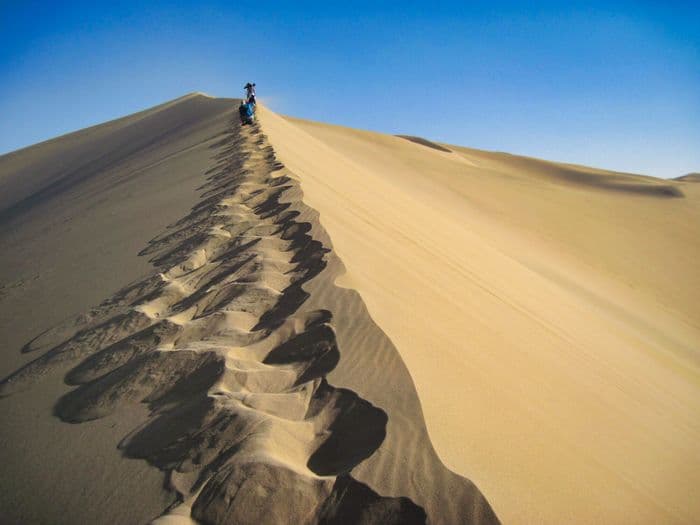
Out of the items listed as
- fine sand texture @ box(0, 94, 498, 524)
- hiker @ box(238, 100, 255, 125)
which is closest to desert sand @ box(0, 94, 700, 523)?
fine sand texture @ box(0, 94, 498, 524)

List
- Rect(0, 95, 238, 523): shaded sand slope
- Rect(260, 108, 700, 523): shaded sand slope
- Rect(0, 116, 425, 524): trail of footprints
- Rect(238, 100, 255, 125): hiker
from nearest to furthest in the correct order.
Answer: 1. Rect(0, 116, 425, 524): trail of footprints
2. Rect(0, 95, 238, 523): shaded sand slope
3. Rect(260, 108, 700, 523): shaded sand slope
4. Rect(238, 100, 255, 125): hiker

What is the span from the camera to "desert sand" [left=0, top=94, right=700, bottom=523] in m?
1.46

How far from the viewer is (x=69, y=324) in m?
2.94

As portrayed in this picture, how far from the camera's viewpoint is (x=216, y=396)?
1780mm

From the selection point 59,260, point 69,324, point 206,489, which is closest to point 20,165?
point 59,260

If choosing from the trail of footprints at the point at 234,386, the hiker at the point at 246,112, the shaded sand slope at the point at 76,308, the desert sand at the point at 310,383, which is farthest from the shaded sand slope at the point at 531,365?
the hiker at the point at 246,112

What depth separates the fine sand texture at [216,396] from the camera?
1.40m

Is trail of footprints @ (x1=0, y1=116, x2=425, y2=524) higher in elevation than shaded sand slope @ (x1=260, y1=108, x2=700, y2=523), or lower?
higher

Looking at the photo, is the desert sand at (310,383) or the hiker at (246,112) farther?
the hiker at (246,112)

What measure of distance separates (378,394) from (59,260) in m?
4.14

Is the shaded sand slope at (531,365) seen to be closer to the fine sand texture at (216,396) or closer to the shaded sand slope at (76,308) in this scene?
the fine sand texture at (216,396)

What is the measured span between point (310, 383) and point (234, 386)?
31 cm

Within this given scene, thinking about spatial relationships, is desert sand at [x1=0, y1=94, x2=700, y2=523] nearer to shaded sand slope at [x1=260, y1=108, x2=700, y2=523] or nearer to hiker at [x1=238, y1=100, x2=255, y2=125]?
shaded sand slope at [x1=260, y1=108, x2=700, y2=523]

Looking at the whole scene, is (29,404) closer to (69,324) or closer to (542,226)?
(69,324)
